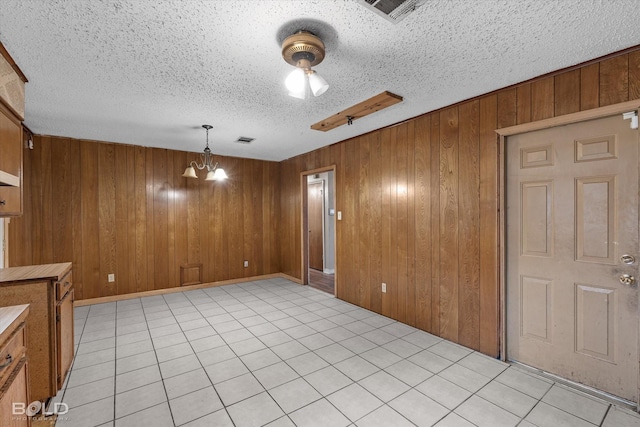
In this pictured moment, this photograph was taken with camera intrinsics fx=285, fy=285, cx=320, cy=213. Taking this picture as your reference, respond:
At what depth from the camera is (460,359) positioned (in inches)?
106

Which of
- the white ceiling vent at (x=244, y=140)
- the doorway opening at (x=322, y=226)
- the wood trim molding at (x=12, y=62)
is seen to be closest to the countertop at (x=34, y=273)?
the wood trim molding at (x=12, y=62)

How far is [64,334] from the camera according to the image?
7.65 feet

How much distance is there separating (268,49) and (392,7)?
0.85 meters

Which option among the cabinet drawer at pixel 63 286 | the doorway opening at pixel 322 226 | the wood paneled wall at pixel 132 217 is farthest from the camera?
the doorway opening at pixel 322 226

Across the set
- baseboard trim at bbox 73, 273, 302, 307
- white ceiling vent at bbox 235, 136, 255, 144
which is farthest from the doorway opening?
white ceiling vent at bbox 235, 136, 255, 144

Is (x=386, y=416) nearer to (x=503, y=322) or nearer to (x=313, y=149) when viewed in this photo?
(x=503, y=322)

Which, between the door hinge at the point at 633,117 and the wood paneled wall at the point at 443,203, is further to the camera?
the wood paneled wall at the point at 443,203

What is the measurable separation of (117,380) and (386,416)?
85.7 inches

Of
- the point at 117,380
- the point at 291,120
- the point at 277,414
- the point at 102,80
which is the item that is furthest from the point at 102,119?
the point at 277,414

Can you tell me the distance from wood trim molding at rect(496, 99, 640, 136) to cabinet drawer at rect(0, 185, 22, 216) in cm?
396

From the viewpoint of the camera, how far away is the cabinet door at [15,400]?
1.22m

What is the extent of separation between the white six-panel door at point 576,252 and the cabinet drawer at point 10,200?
13.1 ft

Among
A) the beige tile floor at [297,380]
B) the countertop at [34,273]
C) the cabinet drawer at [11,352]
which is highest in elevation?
the countertop at [34,273]

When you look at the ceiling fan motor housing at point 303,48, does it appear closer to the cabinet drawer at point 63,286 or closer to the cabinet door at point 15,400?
the cabinet door at point 15,400
